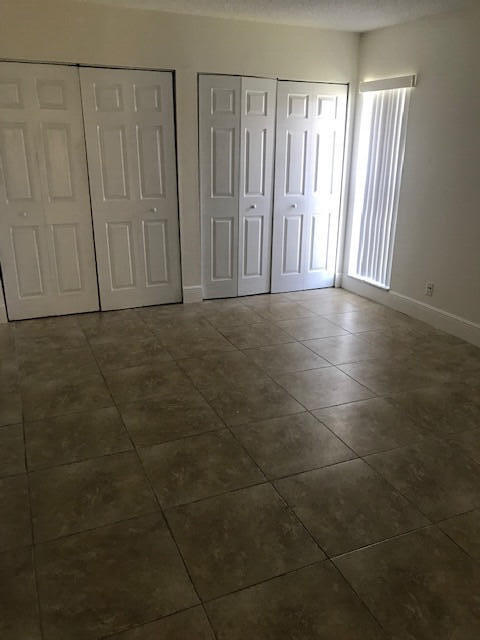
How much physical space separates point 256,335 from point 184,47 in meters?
2.47

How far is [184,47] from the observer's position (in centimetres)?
423

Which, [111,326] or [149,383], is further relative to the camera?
[111,326]

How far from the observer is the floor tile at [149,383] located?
3121 millimetres

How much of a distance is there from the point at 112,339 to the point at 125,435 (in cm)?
146

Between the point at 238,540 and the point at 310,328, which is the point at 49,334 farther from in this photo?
the point at 238,540

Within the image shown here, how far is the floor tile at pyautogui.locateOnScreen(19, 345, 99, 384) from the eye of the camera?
3.40 meters

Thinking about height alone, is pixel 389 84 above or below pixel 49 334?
above

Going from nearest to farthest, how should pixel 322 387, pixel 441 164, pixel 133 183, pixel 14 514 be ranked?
pixel 14 514 → pixel 322 387 → pixel 441 164 → pixel 133 183

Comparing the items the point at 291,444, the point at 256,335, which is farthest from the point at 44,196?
the point at 291,444

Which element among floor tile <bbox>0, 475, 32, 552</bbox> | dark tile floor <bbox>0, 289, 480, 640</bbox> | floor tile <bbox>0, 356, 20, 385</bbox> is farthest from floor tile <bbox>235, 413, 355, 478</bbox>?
floor tile <bbox>0, 356, 20, 385</bbox>

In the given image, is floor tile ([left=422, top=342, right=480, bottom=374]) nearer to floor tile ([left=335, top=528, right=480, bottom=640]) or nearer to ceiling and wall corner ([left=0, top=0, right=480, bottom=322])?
ceiling and wall corner ([left=0, top=0, right=480, bottom=322])

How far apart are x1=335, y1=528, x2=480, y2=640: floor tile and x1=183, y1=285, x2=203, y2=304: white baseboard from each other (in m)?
3.32

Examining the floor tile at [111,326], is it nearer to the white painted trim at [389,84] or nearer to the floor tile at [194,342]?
the floor tile at [194,342]

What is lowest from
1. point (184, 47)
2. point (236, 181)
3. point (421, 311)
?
point (421, 311)
